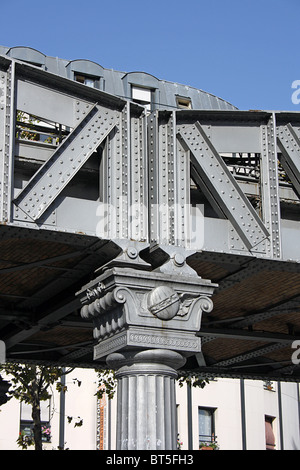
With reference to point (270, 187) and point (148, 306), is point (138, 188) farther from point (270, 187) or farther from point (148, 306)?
point (270, 187)

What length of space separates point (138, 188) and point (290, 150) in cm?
305

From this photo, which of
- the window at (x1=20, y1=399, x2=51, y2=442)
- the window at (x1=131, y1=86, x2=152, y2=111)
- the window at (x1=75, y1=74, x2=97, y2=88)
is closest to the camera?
the window at (x1=20, y1=399, x2=51, y2=442)

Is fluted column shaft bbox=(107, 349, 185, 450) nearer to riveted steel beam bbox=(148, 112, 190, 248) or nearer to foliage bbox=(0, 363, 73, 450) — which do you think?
riveted steel beam bbox=(148, 112, 190, 248)

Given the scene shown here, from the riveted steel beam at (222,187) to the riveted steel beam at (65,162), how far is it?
1.36 m

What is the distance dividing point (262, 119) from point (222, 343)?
8.59 m

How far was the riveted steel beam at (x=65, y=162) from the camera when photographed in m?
12.7

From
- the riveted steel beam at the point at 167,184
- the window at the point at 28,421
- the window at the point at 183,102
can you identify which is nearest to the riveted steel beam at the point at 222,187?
the riveted steel beam at the point at 167,184

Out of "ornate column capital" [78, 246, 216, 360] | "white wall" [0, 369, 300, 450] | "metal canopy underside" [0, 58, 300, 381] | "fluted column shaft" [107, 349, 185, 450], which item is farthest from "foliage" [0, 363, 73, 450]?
"fluted column shaft" [107, 349, 185, 450]

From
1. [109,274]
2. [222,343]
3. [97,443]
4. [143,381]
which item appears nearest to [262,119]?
[109,274]

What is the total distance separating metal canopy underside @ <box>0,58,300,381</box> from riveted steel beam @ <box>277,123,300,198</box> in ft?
0.07

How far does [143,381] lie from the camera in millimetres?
12766

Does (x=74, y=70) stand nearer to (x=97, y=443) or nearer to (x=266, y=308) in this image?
(x=97, y=443)

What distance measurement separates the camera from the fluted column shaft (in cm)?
1249

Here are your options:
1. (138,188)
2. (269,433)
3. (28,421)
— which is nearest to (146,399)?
(138,188)
